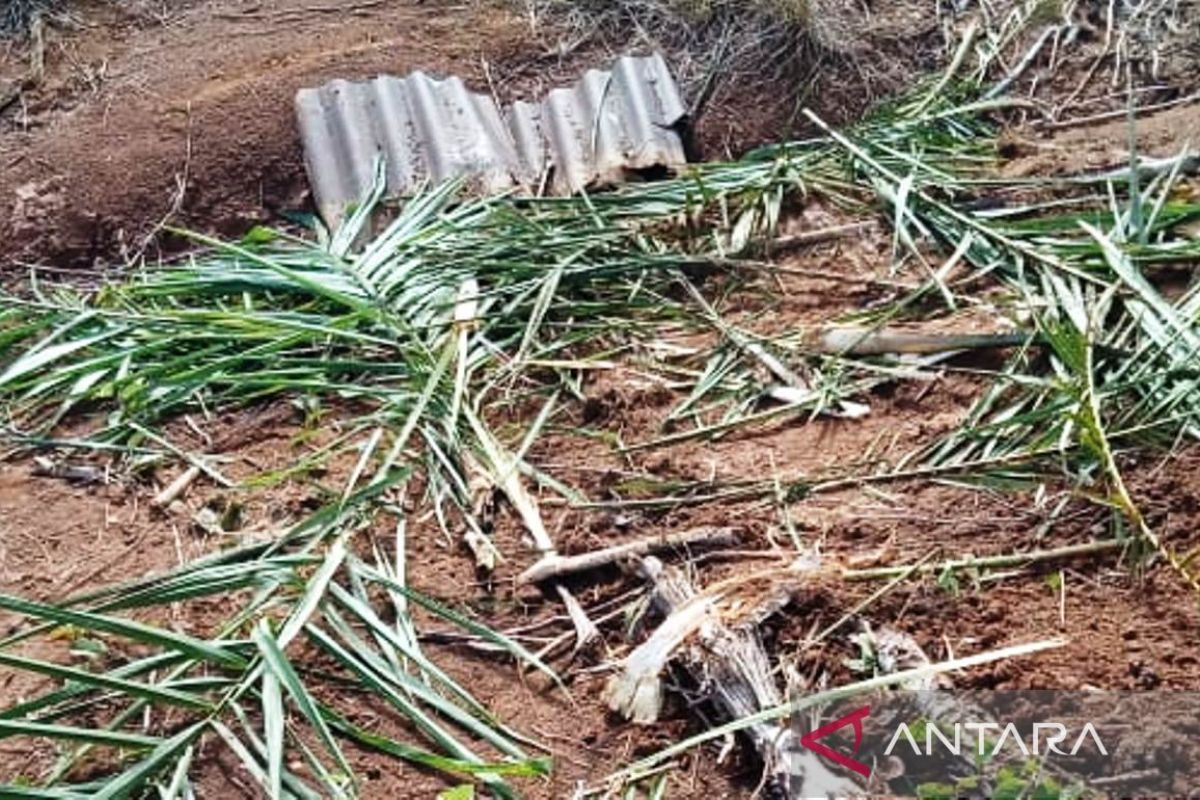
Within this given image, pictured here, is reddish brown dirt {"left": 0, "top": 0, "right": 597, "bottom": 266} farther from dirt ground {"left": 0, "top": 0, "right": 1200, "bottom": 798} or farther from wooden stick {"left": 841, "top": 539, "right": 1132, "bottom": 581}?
wooden stick {"left": 841, "top": 539, "right": 1132, "bottom": 581}

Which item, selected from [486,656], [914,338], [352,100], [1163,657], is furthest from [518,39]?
[1163,657]

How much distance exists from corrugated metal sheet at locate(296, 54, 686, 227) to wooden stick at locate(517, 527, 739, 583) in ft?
5.65

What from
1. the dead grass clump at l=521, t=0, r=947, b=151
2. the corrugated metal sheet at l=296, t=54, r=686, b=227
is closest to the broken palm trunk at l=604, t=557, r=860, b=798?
the corrugated metal sheet at l=296, t=54, r=686, b=227

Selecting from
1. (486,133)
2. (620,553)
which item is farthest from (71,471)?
(486,133)

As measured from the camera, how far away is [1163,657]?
2592mm

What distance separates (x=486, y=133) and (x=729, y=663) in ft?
8.07

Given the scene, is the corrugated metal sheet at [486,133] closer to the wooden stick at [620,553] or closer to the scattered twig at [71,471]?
the scattered twig at [71,471]

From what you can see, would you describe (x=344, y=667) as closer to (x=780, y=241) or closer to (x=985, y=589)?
(x=985, y=589)

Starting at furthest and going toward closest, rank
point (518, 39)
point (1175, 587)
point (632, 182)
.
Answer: point (518, 39)
point (632, 182)
point (1175, 587)

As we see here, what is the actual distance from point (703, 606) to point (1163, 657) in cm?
76

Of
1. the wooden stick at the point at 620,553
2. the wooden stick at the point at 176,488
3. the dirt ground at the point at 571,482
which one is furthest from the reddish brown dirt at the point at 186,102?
the wooden stick at the point at 620,553

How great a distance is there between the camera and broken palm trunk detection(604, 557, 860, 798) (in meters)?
2.42

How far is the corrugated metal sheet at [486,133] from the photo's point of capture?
4.52 metres

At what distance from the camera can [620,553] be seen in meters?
2.96
